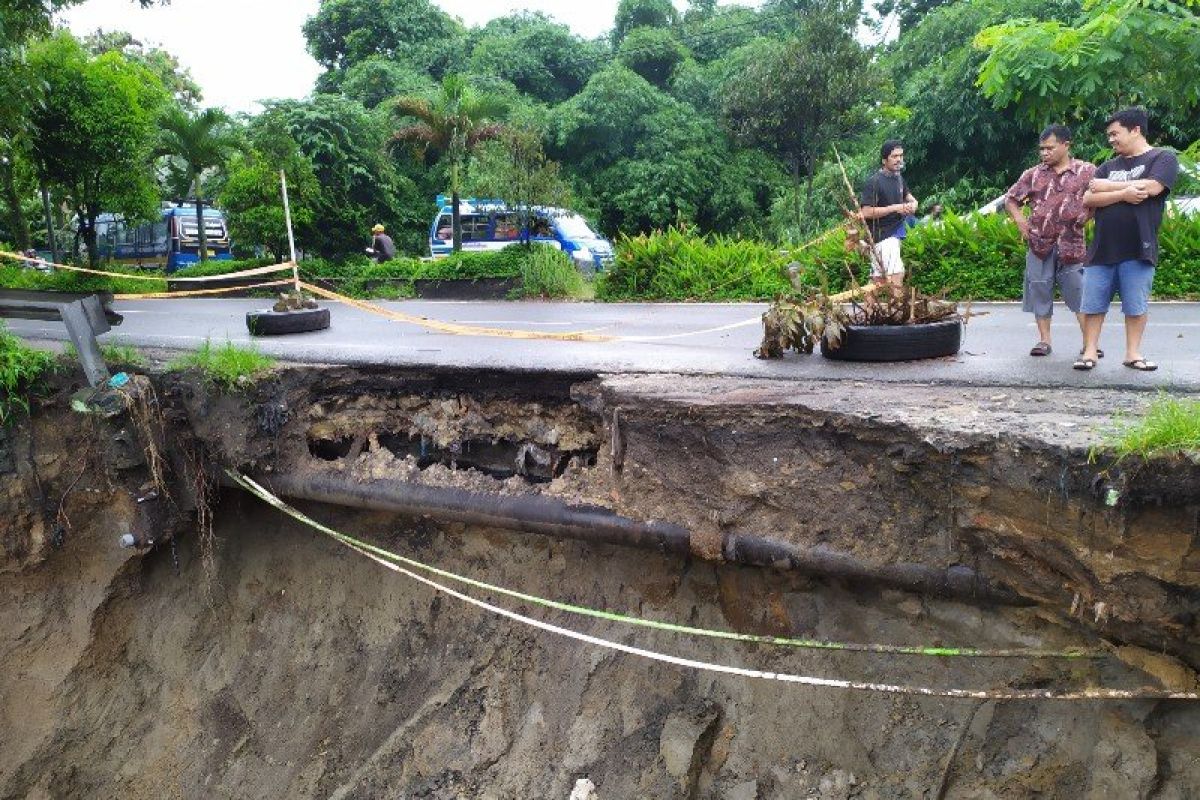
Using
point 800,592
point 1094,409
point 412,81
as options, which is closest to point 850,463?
point 800,592

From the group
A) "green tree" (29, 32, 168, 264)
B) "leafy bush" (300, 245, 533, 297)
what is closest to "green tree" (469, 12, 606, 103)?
"green tree" (29, 32, 168, 264)

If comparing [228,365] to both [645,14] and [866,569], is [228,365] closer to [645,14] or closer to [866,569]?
[866,569]

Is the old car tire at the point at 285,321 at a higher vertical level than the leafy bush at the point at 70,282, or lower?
lower

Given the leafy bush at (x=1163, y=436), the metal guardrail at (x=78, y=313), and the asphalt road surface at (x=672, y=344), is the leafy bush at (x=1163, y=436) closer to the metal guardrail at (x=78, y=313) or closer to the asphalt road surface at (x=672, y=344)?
the asphalt road surface at (x=672, y=344)

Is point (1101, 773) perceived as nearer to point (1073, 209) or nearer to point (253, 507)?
point (1073, 209)

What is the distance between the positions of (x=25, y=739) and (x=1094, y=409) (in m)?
6.77

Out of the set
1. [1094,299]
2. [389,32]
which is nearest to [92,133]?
[389,32]

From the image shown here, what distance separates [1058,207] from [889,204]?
1.97 meters

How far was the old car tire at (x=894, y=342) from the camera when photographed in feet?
17.3

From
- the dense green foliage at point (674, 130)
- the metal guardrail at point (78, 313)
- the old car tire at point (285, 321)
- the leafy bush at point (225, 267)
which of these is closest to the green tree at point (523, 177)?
the dense green foliage at point (674, 130)

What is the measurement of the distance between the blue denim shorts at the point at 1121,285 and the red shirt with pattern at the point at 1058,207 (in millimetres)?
396

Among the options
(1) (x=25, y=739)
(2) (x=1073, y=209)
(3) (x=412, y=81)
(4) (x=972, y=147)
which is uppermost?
(3) (x=412, y=81)

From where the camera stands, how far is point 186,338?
8.88 m

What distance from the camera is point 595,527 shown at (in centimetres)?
444
